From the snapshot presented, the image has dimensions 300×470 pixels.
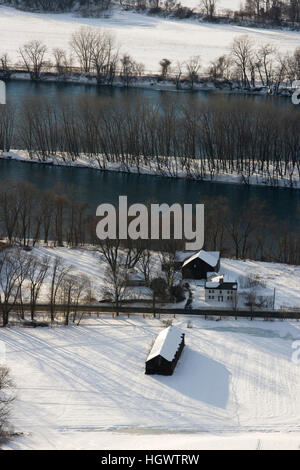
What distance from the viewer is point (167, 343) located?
1009 inches

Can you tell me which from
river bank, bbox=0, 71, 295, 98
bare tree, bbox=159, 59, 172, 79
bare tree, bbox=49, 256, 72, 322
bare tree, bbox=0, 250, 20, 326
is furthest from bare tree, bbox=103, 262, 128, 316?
bare tree, bbox=159, 59, 172, 79

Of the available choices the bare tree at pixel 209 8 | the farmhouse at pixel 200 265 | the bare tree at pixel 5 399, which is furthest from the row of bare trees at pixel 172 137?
the bare tree at pixel 209 8

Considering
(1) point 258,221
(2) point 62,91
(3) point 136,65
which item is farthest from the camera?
(3) point 136,65

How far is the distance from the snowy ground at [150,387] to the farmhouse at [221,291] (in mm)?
1457

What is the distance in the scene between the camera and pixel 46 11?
88812mm

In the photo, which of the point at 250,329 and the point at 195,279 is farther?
the point at 195,279

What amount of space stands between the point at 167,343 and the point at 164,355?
0.72 metres

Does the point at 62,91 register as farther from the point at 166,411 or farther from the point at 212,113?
the point at 166,411

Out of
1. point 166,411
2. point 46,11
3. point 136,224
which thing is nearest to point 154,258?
point 136,224

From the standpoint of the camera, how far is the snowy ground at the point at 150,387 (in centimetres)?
2144

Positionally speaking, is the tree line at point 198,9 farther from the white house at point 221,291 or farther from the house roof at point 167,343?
the house roof at point 167,343

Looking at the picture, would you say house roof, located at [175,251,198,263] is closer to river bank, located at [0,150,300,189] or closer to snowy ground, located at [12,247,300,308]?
snowy ground, located at [12,247,300,308]

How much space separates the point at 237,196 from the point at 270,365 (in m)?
Result: 19.4

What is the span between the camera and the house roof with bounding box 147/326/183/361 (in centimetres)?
2505
